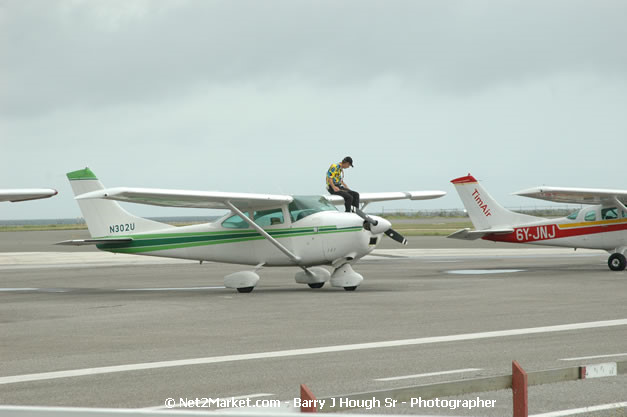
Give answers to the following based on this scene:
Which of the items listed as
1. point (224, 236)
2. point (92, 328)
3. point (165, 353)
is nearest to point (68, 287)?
point (224, 236)

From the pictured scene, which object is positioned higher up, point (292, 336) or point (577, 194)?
point (577, 194)

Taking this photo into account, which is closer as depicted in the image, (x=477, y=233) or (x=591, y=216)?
(x=591, y=216)

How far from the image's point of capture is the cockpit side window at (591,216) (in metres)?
25.0

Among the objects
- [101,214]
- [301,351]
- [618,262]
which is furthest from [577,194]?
[301,351]

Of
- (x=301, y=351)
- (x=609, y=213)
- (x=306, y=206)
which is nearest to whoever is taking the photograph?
(x=301, y=351)

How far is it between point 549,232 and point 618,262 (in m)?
2.18

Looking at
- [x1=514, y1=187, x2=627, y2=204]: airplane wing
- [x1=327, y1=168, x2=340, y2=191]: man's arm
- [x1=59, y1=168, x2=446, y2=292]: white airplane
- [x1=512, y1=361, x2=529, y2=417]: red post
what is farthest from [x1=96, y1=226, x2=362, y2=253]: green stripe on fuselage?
[x1=512, y1=361, x2=529, y2=417]: red post

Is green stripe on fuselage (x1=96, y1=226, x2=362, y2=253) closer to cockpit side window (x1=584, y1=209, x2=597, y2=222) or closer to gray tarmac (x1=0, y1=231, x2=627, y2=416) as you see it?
gray tarmac (x1=0, y1=231, x2=627, y2=416)

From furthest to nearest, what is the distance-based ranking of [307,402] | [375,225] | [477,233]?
[477,233], [375,225], [307,402]

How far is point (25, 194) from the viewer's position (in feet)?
53.3

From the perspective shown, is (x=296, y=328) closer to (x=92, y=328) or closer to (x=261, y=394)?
(x=92, y=328)

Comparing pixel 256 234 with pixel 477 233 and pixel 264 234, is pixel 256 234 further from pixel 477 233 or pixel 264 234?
pixel 477 233

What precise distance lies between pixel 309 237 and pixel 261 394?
37.8 ft

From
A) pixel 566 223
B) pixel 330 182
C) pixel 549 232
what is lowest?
pixel 549 232
